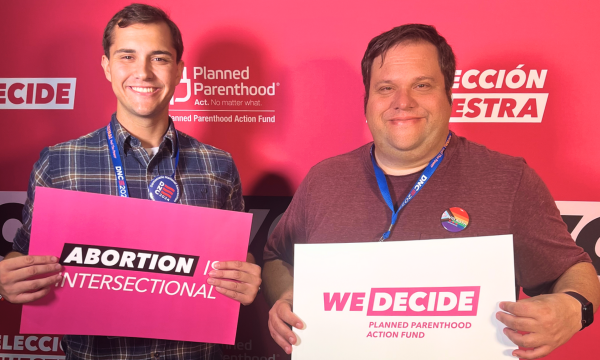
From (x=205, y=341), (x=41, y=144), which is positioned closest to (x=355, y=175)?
(x=205, y=341)

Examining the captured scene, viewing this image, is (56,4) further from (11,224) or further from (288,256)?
(288,256)

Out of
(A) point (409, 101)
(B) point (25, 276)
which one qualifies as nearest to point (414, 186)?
(A) point (409, 101)

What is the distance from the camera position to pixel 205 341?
1.76m

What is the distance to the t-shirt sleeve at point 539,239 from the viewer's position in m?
1.64

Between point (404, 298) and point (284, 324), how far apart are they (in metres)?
0.45

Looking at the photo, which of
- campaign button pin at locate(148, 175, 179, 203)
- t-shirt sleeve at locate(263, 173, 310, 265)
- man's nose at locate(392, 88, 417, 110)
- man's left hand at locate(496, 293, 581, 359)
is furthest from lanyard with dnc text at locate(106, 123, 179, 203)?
man's left hand at locate(496, 293, 581, 359)

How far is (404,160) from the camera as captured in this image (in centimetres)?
178

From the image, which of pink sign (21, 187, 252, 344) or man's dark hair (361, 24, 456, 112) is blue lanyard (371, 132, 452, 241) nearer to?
man's dark hair (361, 24, 456, 112)

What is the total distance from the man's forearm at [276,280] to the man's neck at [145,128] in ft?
2.51

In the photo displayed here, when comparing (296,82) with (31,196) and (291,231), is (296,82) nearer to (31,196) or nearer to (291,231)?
(291,231)

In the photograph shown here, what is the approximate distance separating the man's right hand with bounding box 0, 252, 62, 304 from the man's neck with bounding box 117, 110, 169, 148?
24.4 inches

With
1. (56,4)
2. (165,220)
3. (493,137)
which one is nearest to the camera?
(165,220)

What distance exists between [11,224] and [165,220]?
180cm

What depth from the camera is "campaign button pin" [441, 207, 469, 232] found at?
1.66m
